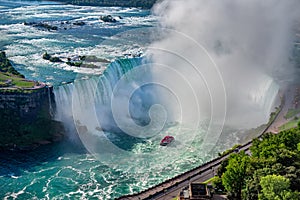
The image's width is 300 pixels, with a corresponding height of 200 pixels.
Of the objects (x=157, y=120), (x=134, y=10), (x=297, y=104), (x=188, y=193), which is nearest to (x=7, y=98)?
(x=157, y=120)

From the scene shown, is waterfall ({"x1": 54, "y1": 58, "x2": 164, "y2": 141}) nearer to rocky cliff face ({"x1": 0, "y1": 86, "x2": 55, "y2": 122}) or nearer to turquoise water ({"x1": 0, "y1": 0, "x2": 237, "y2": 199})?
turquoise water ({"x1": 0, "y1": 0, "x2": 237, "y2": 199})

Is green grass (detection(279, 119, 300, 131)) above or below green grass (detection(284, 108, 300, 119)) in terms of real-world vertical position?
below

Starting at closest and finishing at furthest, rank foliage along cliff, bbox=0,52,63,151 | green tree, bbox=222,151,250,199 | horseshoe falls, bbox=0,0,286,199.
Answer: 1. green tree, bbox=222,151,250,199
2. horseshoe falls, bbox=0,0,286,199
3. foliage along cliff, bbox=0,52,63,151

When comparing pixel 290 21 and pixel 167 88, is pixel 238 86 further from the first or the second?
pixel 290 21

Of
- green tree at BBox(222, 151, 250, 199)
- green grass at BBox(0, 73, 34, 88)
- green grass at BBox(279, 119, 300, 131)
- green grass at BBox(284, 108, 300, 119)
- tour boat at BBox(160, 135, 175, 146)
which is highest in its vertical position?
green grass at BBox(0, 73, 34, 88)

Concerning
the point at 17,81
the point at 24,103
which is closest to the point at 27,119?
the point at 24,103

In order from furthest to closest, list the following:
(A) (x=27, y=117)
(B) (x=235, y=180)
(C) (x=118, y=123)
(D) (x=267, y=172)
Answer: (C) (x=118, y=123)
(A) (x=27, y=117)
(B) (x=235, y=180)
(D) (x=267, y=172)

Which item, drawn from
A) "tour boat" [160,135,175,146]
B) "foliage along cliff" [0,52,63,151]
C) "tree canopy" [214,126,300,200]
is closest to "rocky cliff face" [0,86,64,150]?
"foliage along cliff" [0,52,63,151]

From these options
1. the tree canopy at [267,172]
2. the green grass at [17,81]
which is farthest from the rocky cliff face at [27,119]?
the tree canopy at [267,172]

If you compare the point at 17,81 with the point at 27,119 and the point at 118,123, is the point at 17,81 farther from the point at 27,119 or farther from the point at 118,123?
the point at 118,123
